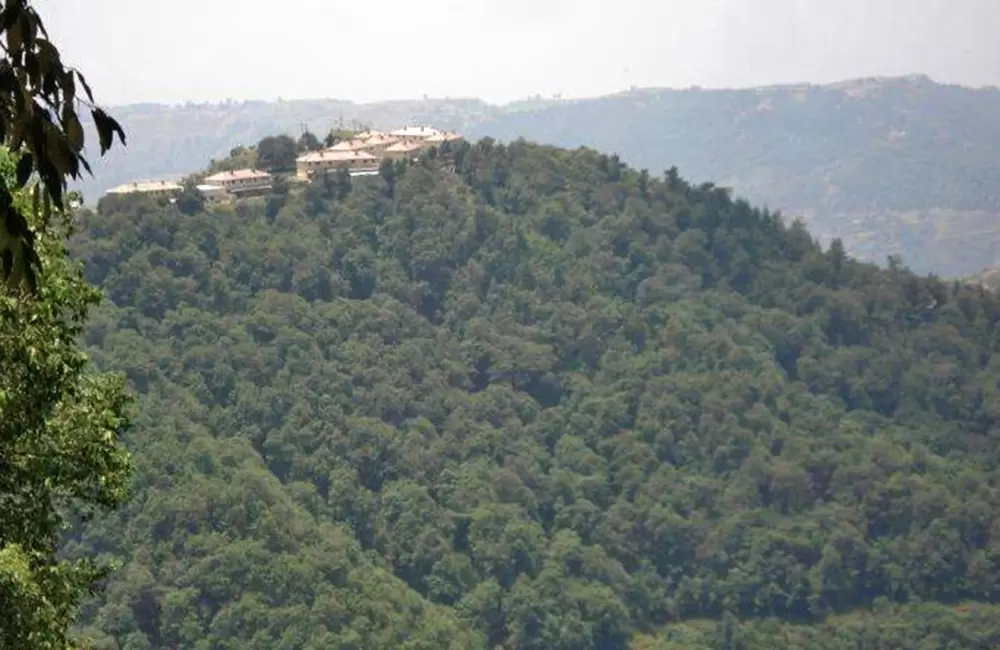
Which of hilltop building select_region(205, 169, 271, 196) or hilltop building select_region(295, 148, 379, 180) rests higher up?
hilltop building select_region(295, 148, 379, 180)

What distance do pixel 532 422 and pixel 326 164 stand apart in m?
15.7

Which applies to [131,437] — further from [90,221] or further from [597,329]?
[597,329]

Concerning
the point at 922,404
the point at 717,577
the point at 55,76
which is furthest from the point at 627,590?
the point at 55,76

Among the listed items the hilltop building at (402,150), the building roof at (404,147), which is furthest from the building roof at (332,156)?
the building roof at (404,147)

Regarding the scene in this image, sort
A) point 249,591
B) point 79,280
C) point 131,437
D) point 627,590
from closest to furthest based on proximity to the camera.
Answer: point 79,280 → point 249,591 → point 131,437 → point 627,590

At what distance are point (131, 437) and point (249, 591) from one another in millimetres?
7046

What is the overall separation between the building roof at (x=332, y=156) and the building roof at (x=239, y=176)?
231cm

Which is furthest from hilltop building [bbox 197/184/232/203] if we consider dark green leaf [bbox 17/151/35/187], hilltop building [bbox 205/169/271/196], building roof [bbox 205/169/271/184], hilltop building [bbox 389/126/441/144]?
dark green leaf [bbox 17/151/35/187]

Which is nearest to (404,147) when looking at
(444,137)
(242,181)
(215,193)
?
(444,137)

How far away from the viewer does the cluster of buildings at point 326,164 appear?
72688mm

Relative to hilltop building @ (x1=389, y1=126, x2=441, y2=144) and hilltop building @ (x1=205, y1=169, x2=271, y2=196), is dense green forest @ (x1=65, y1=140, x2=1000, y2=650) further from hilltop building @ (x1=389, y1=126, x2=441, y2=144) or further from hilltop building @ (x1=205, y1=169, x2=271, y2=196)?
hilltop building @ (x1=389, y1=126, x2=441, y2=144)

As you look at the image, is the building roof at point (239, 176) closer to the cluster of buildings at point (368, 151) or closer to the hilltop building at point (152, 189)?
the hilltop building at point (152, 189)

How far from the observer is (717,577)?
65375mm

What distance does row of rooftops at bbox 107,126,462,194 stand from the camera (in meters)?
72.8
